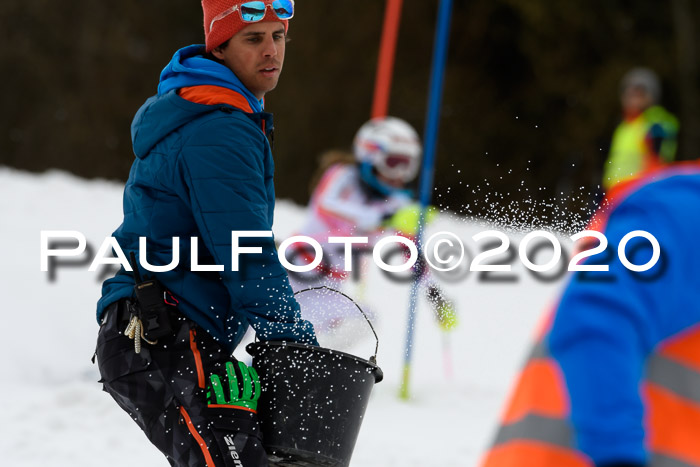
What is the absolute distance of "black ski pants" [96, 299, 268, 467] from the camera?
2.18 m

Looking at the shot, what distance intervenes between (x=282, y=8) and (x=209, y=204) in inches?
25.3

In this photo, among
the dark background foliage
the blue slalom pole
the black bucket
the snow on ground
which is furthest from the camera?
the dark background foliage

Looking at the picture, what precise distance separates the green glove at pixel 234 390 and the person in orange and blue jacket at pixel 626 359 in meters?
1.11

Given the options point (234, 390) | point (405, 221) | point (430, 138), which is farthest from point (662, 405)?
point (430, 138)

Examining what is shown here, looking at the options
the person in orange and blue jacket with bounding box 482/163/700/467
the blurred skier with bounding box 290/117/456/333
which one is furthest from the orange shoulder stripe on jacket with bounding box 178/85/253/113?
the blurred skier with bounding box 290/117/456/333

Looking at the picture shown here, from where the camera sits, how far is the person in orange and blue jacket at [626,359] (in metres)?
1.05

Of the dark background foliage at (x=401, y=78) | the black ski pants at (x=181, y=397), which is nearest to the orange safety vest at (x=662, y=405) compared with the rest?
the black ski pants at (x=181, y=397)

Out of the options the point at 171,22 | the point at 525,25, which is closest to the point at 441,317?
the point at 525,25

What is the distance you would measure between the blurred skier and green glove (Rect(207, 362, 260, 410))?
2966 millimetres

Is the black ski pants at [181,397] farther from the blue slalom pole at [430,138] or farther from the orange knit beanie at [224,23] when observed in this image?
the blue slalom pole at [430,138]

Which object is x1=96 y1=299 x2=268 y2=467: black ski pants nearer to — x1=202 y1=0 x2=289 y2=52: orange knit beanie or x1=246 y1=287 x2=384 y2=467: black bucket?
x1=246 y1=287 x2=384 y2=467: black bucket

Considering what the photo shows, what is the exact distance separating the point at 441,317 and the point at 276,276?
3593mm

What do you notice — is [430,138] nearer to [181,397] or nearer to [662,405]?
[181,397]

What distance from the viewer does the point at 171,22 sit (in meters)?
22.6
